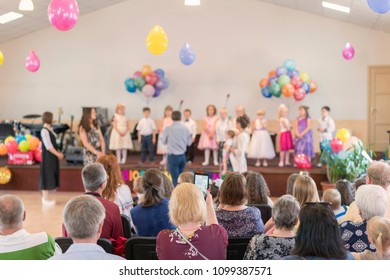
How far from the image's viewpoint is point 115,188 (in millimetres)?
4676

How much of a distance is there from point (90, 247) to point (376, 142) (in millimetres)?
11733

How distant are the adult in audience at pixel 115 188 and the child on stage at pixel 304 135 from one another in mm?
5766

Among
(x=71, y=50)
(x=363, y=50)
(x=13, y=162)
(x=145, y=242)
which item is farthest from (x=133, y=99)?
(x=145, y=242)

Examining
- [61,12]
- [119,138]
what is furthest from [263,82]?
[61,12]

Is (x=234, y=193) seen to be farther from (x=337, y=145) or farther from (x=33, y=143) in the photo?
(x=33, y=143)

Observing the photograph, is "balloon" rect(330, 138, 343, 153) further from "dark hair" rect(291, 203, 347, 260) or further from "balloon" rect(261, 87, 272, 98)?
"dark hair" rect(291, 203, 347, 260)

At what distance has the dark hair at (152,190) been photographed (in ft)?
13.3

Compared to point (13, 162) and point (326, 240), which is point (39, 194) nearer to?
point (13, 162)

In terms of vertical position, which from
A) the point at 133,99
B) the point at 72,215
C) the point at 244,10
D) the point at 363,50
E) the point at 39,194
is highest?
the point at 244,10

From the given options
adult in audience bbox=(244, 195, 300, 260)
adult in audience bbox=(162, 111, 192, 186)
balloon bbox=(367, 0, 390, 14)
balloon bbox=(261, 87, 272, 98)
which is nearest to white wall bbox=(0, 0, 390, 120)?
balloon bbox=(261, 87, 272, 98)

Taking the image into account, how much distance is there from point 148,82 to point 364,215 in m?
10.3

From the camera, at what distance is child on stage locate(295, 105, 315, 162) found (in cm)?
999

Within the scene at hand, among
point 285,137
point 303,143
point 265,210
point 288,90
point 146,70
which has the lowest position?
point 265,210

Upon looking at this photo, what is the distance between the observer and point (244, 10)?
13445 mm
